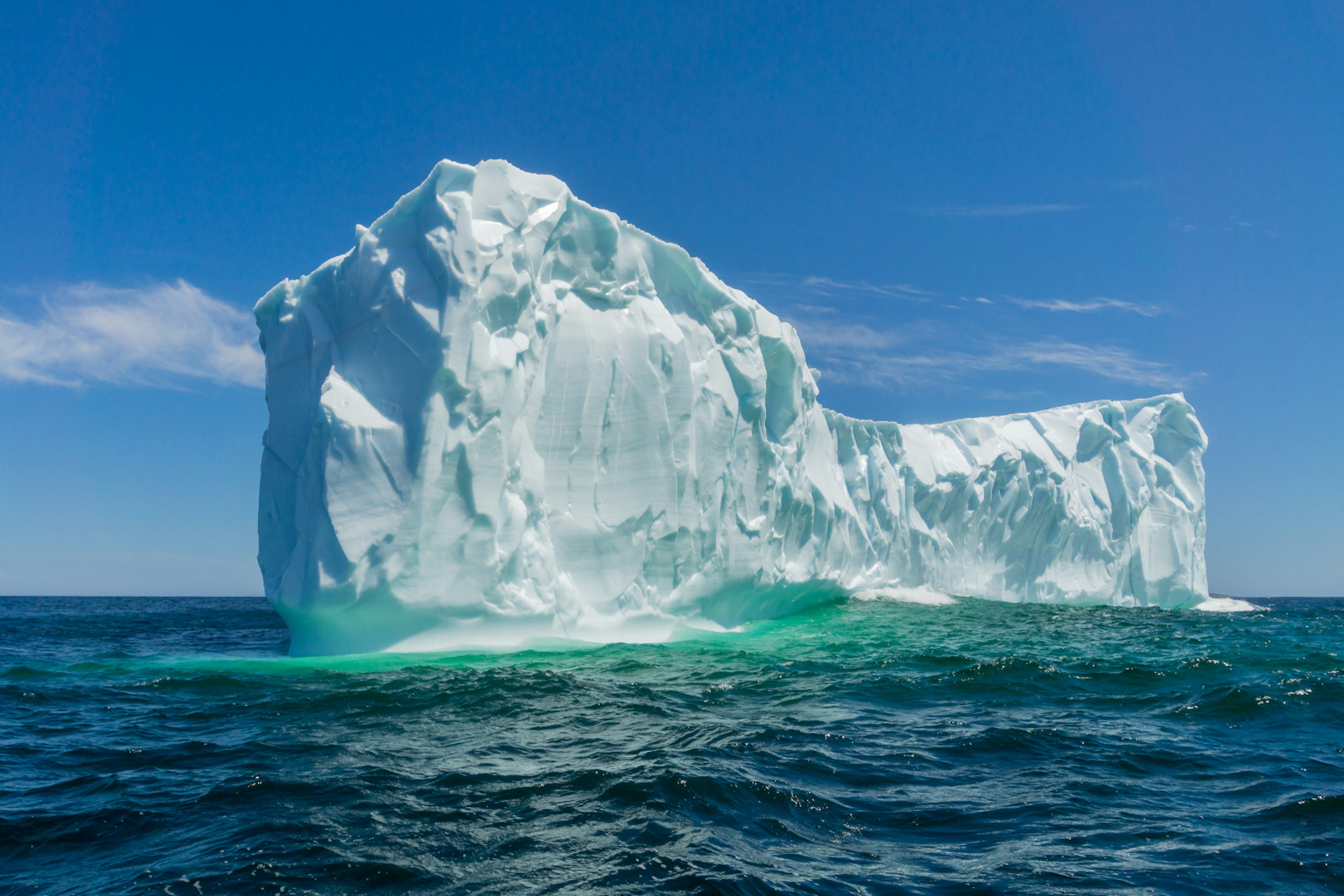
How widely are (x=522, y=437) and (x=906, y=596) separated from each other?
13005mm

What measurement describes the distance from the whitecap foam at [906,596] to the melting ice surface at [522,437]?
285cm

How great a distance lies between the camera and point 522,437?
11867 millimetres

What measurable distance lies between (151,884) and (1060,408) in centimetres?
2648

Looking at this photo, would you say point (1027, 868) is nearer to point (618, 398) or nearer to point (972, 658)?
point (972, 658)

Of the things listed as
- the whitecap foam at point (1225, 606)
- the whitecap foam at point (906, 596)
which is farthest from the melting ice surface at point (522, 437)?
the whitecap foam at point (1225, 606)

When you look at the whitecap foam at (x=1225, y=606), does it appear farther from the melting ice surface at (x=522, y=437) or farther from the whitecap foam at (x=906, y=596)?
the melting ice surface at (x=522, y=437)

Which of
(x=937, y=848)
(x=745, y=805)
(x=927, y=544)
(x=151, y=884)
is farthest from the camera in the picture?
(x=927, y=544)

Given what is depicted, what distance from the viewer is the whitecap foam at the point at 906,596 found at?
67.8 feet

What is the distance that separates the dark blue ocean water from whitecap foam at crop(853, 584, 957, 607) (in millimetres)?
10056

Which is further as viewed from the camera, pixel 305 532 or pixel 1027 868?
pixel 305 532

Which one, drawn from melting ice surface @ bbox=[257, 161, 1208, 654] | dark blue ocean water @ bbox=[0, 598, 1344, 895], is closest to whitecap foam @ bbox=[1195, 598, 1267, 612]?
melting ice surface @ bbox=[257, 161, 1208, 654]

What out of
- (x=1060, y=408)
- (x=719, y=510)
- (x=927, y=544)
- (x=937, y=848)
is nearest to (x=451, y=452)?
(x=719, y=510)

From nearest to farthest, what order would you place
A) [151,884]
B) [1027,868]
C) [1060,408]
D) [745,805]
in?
[151,884] → [1027,868] → [745,805] → [1060,408]

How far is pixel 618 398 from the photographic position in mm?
13109
